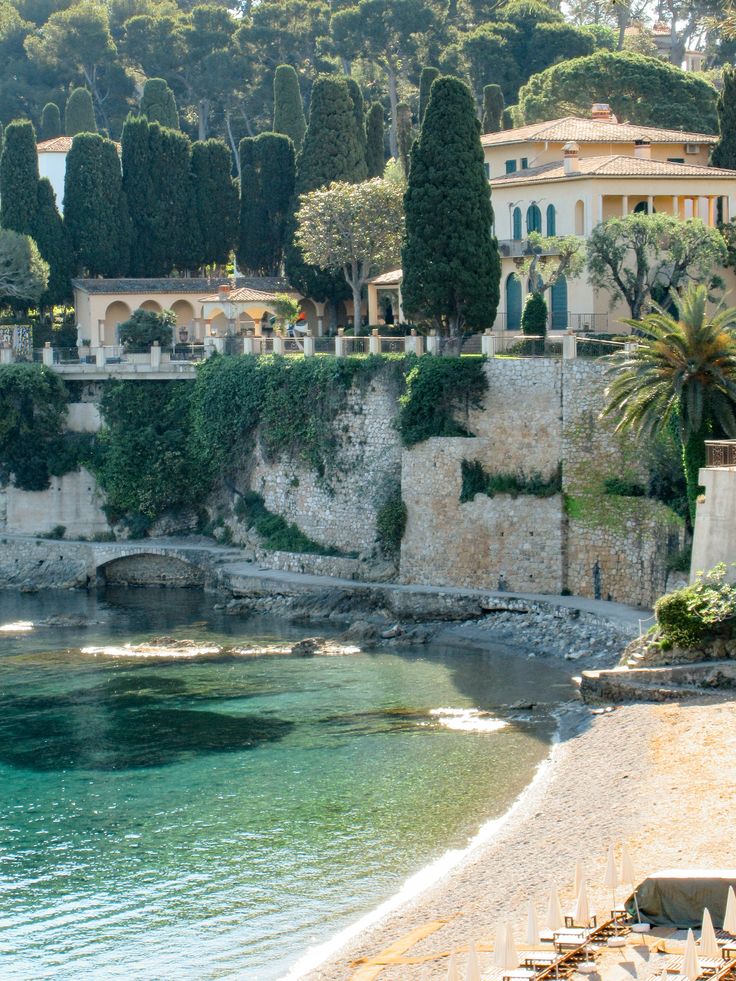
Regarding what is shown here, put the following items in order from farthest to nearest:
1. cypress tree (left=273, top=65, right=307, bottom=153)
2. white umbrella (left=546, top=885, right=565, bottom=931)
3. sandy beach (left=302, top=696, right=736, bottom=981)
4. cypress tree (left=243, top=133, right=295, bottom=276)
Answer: cypress tree (left=273, top=65, right=307, bottom=153) → cypress tree (left=243, top=133, right=295, bottom=276) → sandy beach (left=302, top=696, right=736, bottom=981) → white umbrella (left=546, top=885, right=565, bottom=931)

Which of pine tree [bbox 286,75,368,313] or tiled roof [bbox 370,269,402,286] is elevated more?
pine tree [bbox 286,75,368,313]

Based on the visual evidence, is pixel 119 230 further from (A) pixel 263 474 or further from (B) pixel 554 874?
(B) pixel 554 874

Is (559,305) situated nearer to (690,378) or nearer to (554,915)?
(690,378)

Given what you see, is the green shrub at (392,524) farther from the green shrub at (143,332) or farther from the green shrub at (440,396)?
the green shrub at (143,332)

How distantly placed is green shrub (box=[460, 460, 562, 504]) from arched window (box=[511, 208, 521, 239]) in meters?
11.4

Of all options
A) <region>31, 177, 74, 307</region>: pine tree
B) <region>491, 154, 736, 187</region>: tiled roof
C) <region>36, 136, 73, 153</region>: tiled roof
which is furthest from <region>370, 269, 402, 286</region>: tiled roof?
<region>36, 136, 73, 153</region>: tiled roof

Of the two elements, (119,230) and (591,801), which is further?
(119,230)

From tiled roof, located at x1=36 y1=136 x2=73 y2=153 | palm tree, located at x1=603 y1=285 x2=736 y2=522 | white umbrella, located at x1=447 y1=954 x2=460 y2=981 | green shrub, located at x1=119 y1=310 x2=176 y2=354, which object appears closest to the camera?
white umbrella, located at x1=447 y1=954 x2=460 y2=981

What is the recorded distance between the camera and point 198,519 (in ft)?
174

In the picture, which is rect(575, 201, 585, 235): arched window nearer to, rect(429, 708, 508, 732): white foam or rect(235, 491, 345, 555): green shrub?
rect(235, 491, 345, 555): green shrub

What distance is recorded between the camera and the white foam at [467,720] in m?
33.0

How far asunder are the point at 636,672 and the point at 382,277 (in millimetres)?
26174

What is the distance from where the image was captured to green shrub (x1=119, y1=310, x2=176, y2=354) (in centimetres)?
5609

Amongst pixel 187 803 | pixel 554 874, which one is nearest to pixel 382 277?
pixel 187 803
